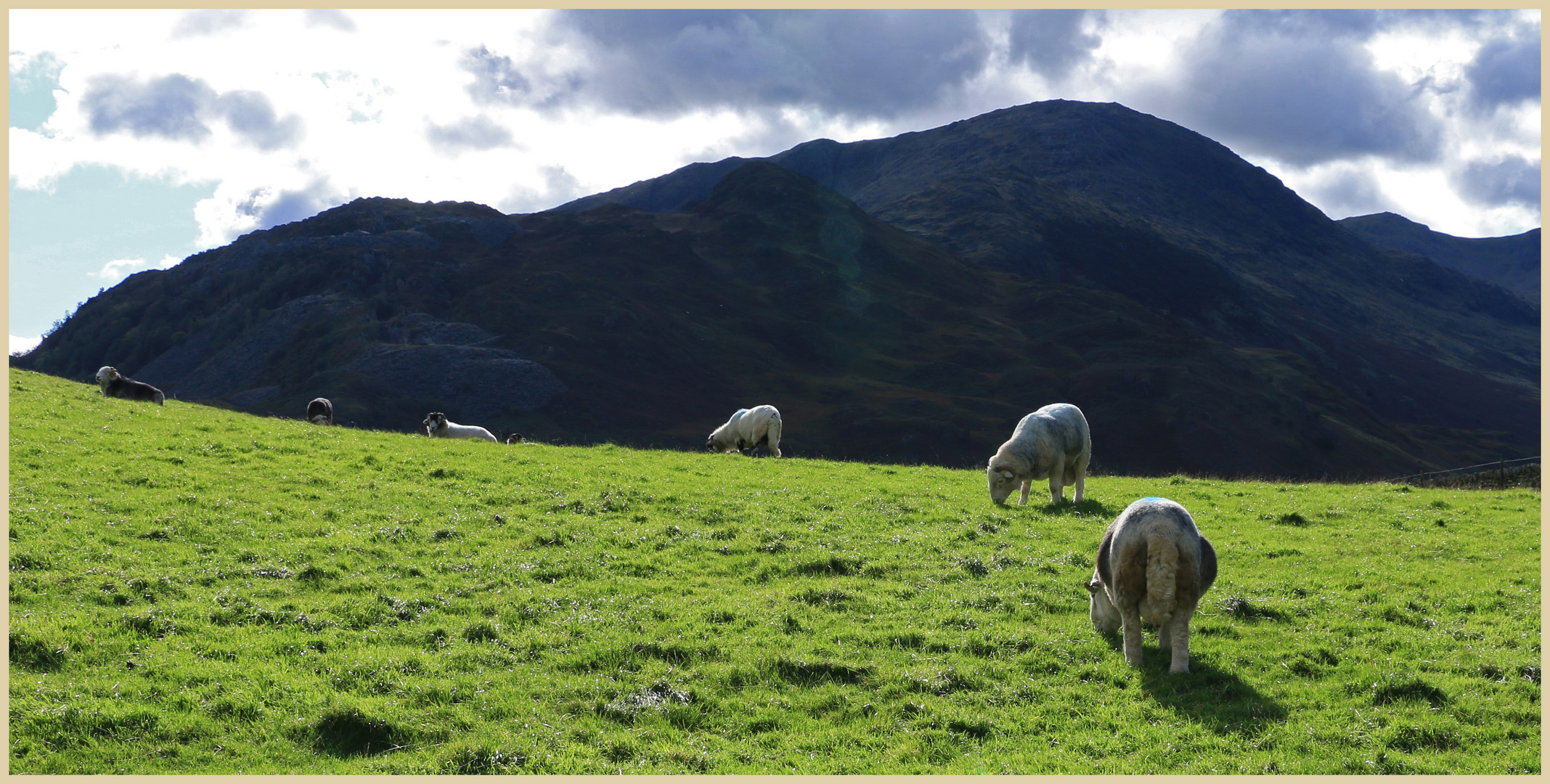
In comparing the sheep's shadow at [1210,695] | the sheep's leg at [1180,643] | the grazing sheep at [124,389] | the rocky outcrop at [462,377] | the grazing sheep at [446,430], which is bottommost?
the sheep's shadow at [1210,695]

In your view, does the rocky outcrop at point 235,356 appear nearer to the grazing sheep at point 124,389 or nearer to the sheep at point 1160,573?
the grazing sheep at point 124,389

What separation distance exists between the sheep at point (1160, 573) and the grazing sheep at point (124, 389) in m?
36.4

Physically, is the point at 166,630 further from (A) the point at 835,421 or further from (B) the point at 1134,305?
(B) the point at 1134,305

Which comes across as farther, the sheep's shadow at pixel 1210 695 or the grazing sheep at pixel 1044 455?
the grazing sheep at pixel 1044 455

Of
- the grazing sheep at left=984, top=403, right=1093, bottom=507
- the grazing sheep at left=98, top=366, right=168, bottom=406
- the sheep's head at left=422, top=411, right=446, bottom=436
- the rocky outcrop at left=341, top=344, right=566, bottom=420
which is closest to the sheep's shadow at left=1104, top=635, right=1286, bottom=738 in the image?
the grazing sheep at left=984, top=403, right=1093, bottom=507

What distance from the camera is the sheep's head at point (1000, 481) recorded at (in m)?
23.7

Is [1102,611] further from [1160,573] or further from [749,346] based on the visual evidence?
[749,346]

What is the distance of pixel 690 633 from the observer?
44.2ft

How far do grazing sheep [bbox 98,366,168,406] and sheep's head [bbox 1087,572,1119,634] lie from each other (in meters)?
35.7

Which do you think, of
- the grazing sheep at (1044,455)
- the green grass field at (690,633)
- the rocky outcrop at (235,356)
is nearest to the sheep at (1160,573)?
the green grass field at (690,633)

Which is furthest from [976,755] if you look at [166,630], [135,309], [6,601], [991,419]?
[135,309]

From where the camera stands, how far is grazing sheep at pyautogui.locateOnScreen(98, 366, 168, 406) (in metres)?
35.5

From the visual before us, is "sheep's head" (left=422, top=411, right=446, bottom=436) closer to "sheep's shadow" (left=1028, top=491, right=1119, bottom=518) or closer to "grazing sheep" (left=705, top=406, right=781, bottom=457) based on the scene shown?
"grazing sheep" (left=705, top=406, right=781, bottom=457)

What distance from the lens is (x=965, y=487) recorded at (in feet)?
89.0
